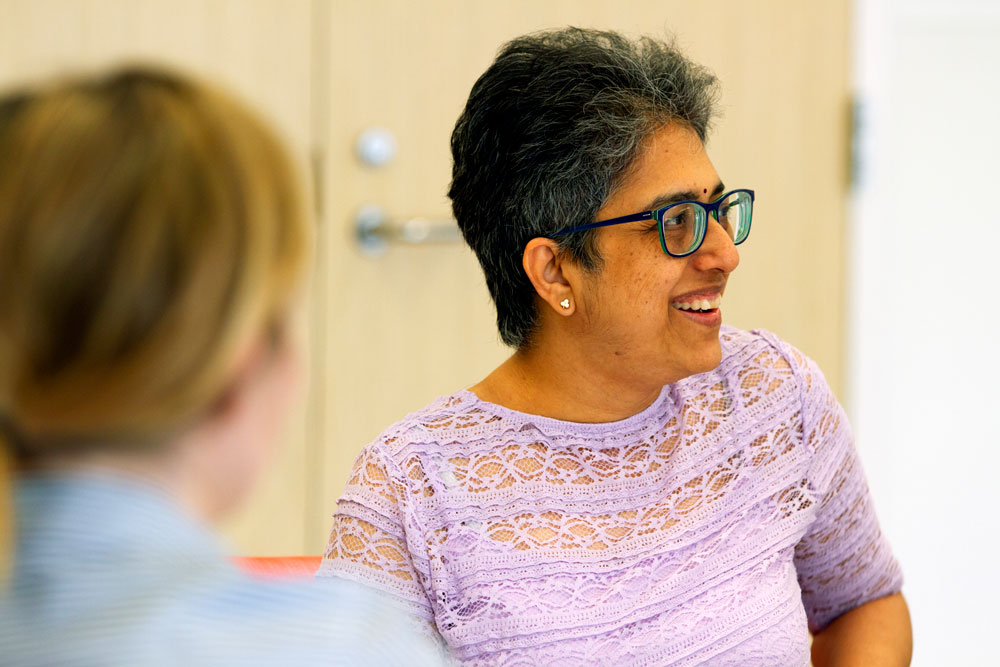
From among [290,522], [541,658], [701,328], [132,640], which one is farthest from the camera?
[290,522]

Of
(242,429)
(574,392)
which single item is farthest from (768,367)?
(242,429)

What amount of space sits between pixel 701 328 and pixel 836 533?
331 millimetres

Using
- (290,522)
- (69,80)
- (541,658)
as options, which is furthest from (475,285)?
(69,80)

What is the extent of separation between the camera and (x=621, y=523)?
56.6 inches

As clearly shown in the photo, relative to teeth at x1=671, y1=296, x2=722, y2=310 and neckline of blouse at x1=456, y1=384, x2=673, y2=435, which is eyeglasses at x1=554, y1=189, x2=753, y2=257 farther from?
neckline of blouse at x1=456, y1=384, x2=673, y2=435

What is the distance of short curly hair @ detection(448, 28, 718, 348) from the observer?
1480mm

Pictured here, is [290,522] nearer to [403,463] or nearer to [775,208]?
[403,463]

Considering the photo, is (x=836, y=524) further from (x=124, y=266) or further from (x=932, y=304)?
(x=932, y=304)

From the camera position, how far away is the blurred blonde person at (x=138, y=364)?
0.67 m

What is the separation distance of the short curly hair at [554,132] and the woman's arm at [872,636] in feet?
1.84

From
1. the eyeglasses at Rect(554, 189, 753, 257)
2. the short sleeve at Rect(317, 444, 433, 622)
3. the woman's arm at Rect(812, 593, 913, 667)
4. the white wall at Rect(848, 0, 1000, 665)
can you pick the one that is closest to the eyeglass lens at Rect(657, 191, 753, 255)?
the eyeglasses at Rect(554, 189, 753, 257)

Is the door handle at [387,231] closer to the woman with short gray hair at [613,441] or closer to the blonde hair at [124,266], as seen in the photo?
the woman with short gray hair at [613,441]

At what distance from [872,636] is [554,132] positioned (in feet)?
2.49

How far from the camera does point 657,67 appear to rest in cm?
154
